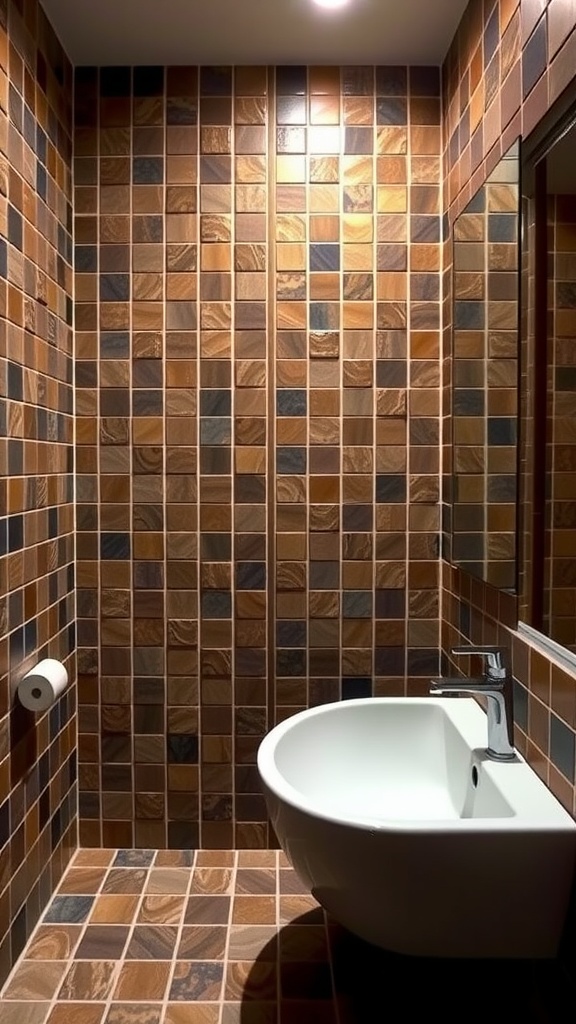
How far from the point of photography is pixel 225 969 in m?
1.57

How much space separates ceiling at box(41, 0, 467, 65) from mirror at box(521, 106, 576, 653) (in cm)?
74

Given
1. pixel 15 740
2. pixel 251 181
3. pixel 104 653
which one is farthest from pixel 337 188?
pixel 15 740

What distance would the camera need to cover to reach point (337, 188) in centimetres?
195

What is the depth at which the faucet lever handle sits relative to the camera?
1329 mm

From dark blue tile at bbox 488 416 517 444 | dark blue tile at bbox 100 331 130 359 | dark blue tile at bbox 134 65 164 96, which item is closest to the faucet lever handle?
dark blue tile at bbox 488 416 517 444

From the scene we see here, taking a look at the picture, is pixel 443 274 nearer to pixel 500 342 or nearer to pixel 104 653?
pixel 500 342

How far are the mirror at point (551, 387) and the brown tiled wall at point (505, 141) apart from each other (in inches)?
3.1

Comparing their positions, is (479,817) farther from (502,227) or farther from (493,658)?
(502,227)

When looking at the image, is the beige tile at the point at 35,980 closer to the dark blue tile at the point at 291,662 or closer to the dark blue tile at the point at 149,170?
the dark blue tile at the point at 291,662

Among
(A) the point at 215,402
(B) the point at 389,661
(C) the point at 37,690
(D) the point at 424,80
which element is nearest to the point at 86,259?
(A) the point at 215,402

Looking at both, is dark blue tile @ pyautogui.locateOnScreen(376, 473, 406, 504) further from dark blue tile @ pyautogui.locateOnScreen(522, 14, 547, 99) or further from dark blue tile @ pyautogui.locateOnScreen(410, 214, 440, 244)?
dark blue tile @ pyautogui.locateOnScreen(522, 14, 547, 99)

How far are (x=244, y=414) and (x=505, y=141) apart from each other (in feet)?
2.98

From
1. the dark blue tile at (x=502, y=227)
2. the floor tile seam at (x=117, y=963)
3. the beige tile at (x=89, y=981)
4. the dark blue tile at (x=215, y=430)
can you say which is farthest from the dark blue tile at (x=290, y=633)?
the dark blue tile at (x=502, y=227)

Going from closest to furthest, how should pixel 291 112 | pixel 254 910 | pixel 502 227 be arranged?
pixel 502 227 → pixel 254 910 → pixel 291 112
